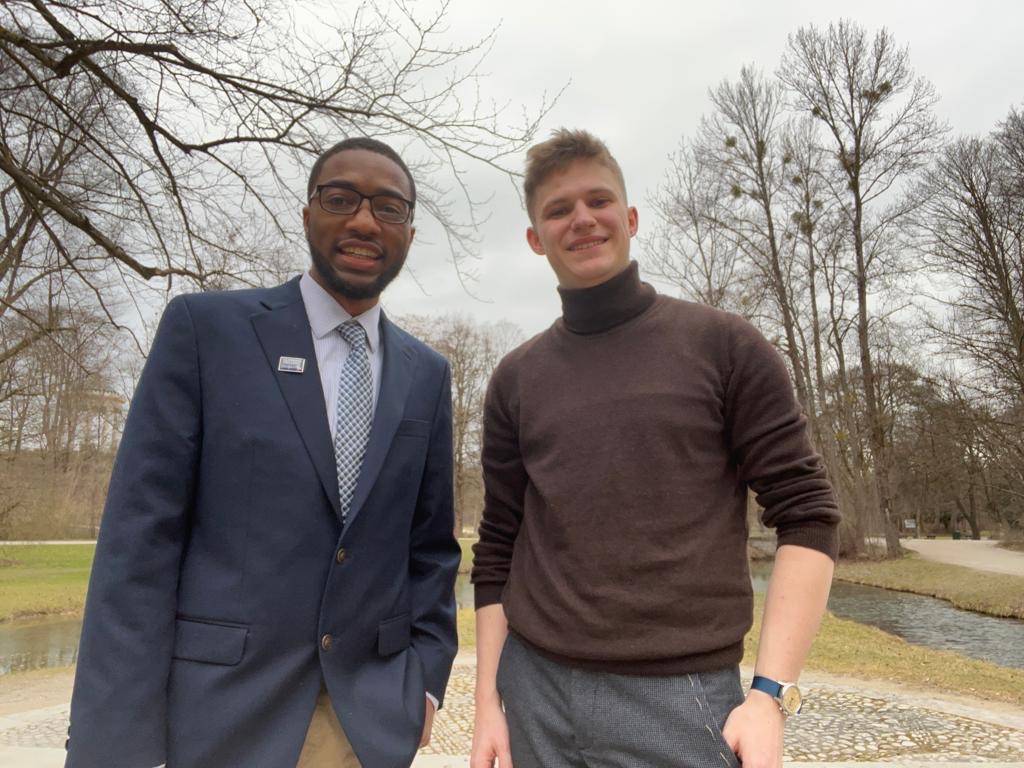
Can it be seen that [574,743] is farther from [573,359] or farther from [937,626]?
[937,626]

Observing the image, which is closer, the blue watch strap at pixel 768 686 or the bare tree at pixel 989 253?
the blue watch strap at pixel 768 686

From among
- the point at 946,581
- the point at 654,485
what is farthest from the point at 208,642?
the point at 946,581

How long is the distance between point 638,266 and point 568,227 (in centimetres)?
22

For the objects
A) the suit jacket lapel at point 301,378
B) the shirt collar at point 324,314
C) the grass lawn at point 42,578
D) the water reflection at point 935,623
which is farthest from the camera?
the grass lawn at point 42,578

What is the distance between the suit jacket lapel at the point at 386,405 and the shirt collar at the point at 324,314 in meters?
0.07

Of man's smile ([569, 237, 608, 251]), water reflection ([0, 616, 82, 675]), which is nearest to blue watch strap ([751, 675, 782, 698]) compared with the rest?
man's smile ([569, 237, 608, 251])

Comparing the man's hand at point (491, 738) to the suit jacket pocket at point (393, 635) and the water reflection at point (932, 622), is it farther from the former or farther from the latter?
the water reflection at point (932, 622)

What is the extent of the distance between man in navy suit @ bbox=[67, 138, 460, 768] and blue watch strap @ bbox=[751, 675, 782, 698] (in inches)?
34.3

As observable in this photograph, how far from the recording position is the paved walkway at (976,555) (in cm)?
1989

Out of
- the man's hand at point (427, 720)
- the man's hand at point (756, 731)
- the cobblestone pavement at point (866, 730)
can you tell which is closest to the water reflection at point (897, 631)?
the cobblestone pavement at point (866, 730)

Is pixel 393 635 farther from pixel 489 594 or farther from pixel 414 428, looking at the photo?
pixel 414 428

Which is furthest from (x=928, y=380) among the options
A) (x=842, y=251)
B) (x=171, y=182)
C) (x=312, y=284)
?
(x=312, y=284)

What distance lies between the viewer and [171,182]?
17.3 ft

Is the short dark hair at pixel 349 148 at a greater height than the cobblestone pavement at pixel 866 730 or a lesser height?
greater
